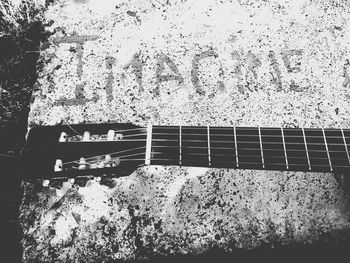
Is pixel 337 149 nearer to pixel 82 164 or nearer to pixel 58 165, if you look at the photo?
pixel 82 164

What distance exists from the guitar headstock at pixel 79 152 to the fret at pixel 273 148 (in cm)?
66

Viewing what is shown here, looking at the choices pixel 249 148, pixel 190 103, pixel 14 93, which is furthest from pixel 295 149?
pixel 14 93

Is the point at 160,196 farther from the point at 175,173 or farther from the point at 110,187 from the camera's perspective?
the point at 110,187

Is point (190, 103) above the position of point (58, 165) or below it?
above

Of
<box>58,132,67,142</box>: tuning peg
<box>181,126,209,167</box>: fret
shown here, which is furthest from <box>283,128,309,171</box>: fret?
<box>58,132,67,142</box>: tuning peg

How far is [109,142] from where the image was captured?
1.52 m

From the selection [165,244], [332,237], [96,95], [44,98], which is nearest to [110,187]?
[165,244]

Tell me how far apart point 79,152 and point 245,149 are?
865 mm

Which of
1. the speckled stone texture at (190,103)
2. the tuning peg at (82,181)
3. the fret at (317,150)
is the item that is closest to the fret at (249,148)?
the fret at (317,150)

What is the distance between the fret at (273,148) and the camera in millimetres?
1618

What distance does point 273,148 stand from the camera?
1662 mm

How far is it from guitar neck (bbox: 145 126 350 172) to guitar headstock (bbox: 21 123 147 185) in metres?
0.12

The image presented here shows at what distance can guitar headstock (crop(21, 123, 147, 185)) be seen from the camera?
146 cm

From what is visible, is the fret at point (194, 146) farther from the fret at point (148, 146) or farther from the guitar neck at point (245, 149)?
the fret at point (148, 146)
